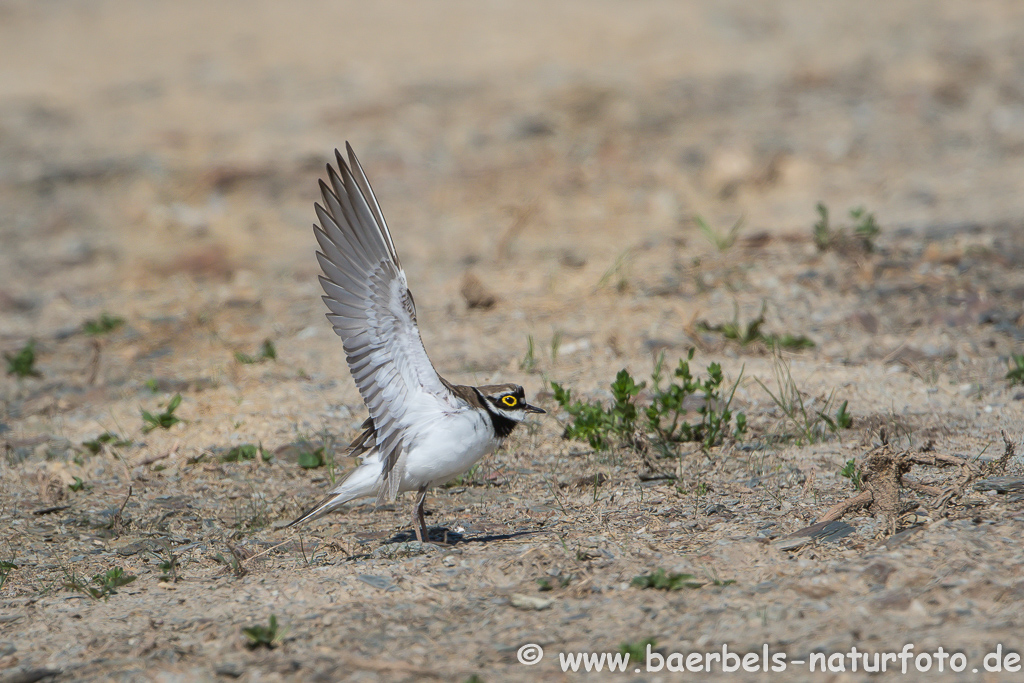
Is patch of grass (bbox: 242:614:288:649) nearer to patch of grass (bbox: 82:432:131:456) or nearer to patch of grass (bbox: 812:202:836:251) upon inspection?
patch of grass (bbox: 82:432:131:456)

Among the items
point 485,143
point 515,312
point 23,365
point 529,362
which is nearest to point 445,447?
point 529,362

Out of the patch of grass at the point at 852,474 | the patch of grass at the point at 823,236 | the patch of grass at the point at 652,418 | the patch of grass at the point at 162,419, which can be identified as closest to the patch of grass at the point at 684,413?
the patch of grass at the point at 652,418

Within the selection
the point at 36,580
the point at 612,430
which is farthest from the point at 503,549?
the point at 36,580

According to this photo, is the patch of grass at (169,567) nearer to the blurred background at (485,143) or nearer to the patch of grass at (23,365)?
the blurred background at (485,143)

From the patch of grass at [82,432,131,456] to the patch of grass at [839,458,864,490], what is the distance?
3921 millimetres

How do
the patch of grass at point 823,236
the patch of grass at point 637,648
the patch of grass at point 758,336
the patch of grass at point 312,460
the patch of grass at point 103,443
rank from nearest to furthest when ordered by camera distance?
the patch of grass at point 637,648, the patch of grass at point 312,460, the patch of grass at point 103,443, the patch of grass at point 758,336, the patch of grass at point 823,236

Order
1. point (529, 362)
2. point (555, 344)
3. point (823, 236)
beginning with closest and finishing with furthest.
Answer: point (529, 362)
point (555, 344)
point (823, 236)

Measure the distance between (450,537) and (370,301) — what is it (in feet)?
3.79

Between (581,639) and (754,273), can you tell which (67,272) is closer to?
(754,273)

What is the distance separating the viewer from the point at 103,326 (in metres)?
7.90

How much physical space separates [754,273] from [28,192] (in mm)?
8277

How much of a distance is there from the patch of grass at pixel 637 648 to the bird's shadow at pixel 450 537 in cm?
119

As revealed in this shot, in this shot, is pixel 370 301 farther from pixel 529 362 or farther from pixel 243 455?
pixel 529 362

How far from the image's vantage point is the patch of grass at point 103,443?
5.81m
